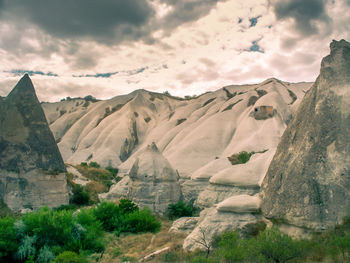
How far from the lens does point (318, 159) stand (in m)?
9.22

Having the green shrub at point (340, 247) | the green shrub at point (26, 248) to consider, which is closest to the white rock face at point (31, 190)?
the green shrub at point (26, 248)

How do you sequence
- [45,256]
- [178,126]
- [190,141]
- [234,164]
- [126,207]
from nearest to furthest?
1. [45,256]
2. [126,207]
3. [234,164]
4. [190,141]
5. [178,126]

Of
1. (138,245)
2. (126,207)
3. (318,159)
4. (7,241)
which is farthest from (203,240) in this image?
(126,207)

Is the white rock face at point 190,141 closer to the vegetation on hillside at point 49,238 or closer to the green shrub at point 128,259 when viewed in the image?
the green shrub at point 128,259

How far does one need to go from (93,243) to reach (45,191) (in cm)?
1040

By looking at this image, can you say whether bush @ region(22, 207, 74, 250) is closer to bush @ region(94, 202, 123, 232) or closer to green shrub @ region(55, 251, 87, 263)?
green shrub @ region(55, 251, 87, 263)

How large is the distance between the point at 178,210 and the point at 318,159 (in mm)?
10972

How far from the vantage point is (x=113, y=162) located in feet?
172

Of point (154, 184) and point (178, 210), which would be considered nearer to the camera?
point (178, 210)

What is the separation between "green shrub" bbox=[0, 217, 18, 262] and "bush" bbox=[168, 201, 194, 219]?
10.5 metres

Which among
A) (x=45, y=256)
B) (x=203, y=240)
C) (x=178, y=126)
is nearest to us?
(x=45, y=256)

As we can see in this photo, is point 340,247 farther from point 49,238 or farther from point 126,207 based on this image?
point 126,207

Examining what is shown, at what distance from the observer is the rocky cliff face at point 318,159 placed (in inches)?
340

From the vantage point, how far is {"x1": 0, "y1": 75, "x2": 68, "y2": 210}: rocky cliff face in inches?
736
